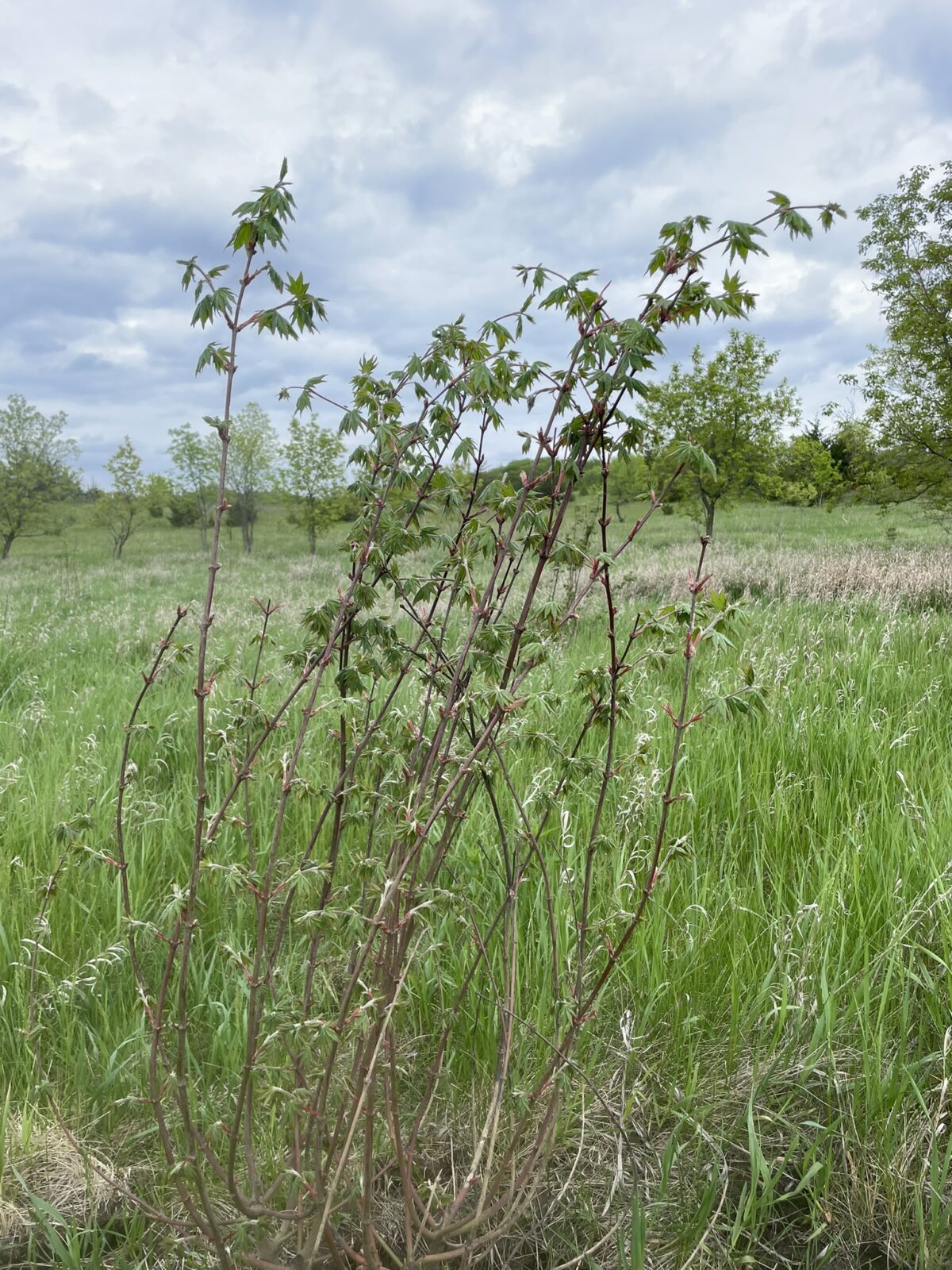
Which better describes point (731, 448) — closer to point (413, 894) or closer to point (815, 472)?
point (815, 472)

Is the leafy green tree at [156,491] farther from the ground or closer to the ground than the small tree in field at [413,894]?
farther from the ground

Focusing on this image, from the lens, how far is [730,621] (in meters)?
1.83

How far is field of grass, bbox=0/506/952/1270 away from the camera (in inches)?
81.7

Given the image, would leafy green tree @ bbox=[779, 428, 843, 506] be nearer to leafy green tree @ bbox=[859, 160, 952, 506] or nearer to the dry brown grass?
leafy green tree @ bbox=[859, 160, 952, 506]

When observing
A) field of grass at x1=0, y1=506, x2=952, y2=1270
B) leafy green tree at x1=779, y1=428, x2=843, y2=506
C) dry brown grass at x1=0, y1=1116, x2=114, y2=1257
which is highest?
leafy green tree at x1=779, y1=428, x2=843, y2=506

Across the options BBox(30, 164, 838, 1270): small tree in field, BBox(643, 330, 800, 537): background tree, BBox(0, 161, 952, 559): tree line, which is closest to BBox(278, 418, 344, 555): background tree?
BBox(0, 161, 952, 559): tree line

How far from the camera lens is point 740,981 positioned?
2531 millimetres

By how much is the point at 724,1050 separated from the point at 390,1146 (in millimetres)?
1086

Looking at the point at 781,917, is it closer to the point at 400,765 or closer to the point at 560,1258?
the point at 560,1258

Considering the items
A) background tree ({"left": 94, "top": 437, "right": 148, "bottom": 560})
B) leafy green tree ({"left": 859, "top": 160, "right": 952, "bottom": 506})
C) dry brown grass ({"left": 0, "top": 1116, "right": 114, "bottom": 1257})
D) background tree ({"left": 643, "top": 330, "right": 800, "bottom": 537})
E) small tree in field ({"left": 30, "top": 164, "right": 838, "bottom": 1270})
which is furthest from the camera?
background tree ({"left": 94, "top": 437, "right": 148, "bottom": 560})

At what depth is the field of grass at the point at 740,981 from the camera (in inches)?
81.7

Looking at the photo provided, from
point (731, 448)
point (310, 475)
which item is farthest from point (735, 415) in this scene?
point (310, 475)

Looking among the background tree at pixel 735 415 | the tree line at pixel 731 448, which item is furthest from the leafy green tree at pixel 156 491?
the background tree at pixel 735 415

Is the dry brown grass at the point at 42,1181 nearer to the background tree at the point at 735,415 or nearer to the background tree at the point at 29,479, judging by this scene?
the background tree at the point at 735,415
